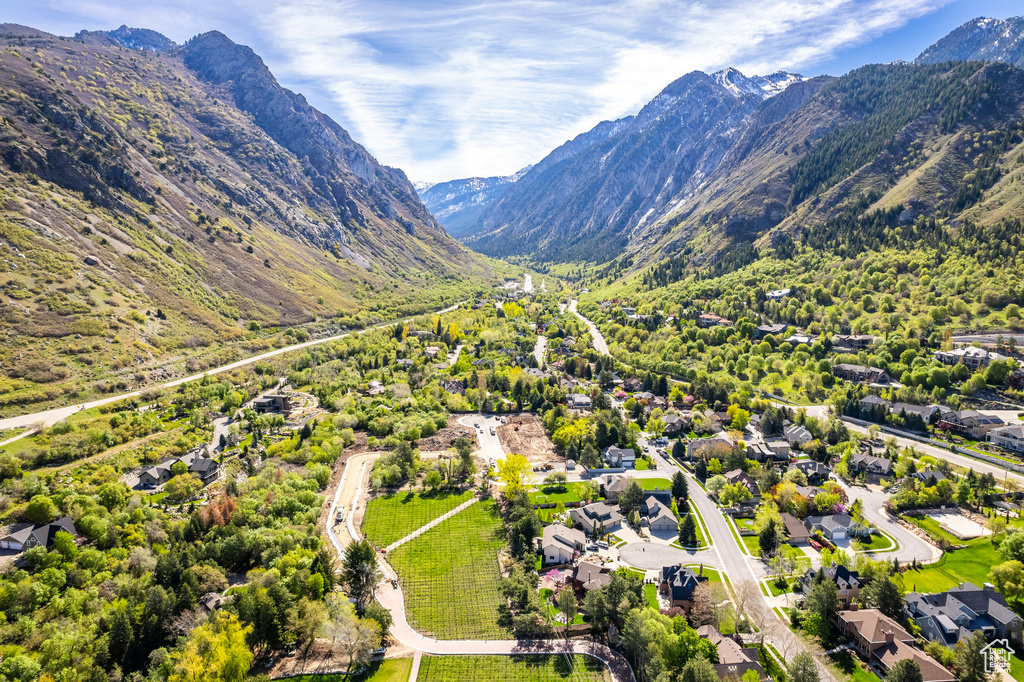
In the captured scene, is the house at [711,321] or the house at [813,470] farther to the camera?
the house at [711,321]

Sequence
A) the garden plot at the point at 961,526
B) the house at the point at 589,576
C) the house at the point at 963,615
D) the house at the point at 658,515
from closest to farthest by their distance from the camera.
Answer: the house at the point at 963,615
the house at the point at 589,576
the garden plot at the point at 961,526
the house at the point at 658,515

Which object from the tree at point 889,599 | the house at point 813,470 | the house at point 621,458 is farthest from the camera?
the house at point 621,458

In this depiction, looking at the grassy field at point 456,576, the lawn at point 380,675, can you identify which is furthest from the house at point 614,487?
the lawn at point 380,675

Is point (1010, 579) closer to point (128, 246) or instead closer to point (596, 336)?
point (596, 336)

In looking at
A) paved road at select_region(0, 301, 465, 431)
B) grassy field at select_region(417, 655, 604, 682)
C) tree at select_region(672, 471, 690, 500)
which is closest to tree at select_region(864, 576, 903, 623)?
tree at select_region(672, 471, 690, 500)

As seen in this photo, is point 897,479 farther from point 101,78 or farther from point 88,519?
point 101,78

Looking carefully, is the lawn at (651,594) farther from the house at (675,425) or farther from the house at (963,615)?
the house at (675,425)

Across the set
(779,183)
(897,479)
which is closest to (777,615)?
(897,479)
